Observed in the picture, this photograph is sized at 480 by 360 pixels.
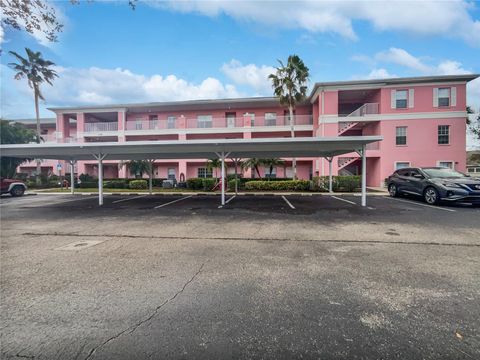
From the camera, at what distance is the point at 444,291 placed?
3191 mm

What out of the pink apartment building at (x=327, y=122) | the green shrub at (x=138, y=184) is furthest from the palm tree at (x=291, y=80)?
the green shrub at (x=138, y=184)

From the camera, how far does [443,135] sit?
67.0 ft

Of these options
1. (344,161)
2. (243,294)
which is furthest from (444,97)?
(243,294)

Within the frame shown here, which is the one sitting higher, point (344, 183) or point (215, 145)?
point (215, 145)

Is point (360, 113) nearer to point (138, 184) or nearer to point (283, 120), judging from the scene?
point (283, 120)

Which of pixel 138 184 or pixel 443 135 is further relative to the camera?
pixel 138 184

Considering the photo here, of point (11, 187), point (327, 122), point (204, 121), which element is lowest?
point (11, 187)

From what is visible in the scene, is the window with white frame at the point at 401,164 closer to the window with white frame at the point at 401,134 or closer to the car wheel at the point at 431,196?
the window with white frame at the point at 401,134

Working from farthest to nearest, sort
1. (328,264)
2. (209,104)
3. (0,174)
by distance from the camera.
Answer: (209,104) → (0,174) → (328,264)

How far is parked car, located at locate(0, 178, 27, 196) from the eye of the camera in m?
16.7

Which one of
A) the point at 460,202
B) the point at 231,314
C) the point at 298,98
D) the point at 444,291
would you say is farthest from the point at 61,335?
the point at 298,98

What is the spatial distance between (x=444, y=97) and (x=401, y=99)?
10.7ft

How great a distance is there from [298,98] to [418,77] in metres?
9.73

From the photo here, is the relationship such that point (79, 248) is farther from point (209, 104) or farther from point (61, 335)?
point (209, 104)
